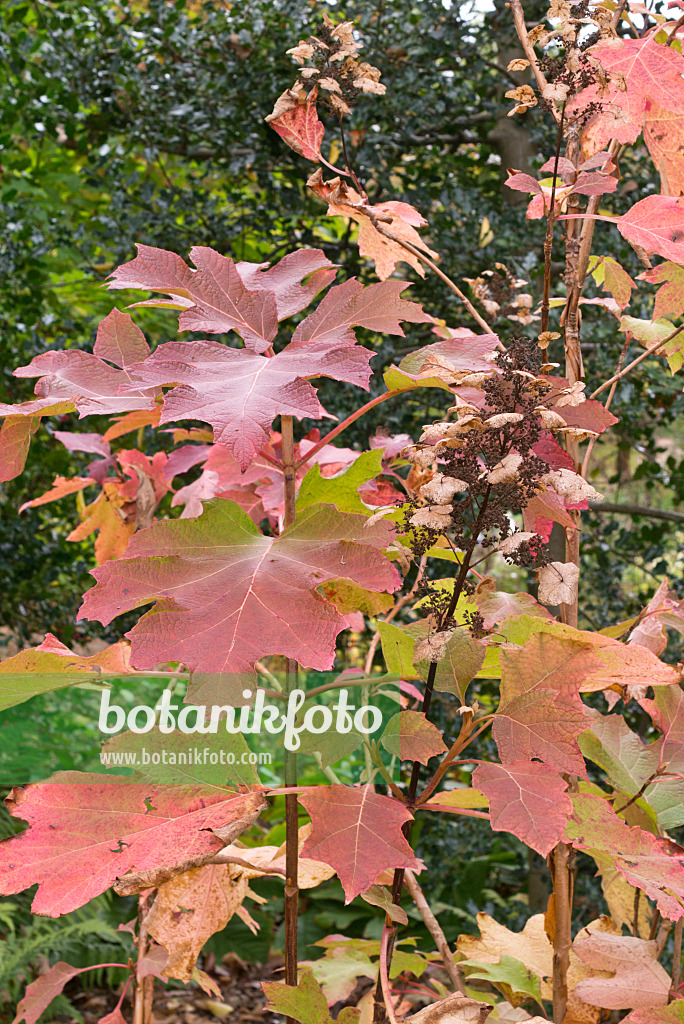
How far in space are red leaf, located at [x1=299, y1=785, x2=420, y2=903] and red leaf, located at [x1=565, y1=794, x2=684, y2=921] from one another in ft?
0.44

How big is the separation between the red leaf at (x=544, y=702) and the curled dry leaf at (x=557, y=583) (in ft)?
0.10

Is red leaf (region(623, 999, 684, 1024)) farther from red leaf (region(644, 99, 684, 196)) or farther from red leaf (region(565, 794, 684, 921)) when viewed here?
red leaf (region(644, 99, 684, 196))

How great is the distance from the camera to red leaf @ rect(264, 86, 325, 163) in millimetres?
686

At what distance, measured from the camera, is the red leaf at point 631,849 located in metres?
0.57

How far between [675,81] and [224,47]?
1398mm

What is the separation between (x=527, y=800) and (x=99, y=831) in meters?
0.30

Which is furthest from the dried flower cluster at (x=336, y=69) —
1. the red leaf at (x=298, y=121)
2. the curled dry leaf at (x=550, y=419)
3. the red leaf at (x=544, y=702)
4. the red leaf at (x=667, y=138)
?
the red leaf at (x=544, y=702)

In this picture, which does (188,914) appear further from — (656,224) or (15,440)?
(656,224)

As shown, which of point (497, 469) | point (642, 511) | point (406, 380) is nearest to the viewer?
point (497, 469)

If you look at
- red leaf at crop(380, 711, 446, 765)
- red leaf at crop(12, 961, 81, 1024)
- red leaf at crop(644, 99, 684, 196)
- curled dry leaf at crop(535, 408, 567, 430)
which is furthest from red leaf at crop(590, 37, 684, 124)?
red leaf at crop(12, 961, 81, 1024)

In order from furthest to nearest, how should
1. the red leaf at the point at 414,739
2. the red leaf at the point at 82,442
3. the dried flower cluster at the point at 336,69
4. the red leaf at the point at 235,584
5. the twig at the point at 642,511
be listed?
the twig at the point at 642,511 → the red leaf at the point at 82,442 → the dried flower cluster at the point at 336,69 → the red leaf at the point at 414,739 → the red leaf at the point at 235,584

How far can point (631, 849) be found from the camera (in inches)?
23.6

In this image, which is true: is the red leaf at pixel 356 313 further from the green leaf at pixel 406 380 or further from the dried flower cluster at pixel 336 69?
the dried flower cluster at pixel 336 69

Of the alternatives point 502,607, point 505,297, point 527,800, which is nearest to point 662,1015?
point 527,800
